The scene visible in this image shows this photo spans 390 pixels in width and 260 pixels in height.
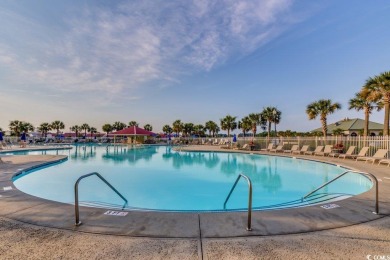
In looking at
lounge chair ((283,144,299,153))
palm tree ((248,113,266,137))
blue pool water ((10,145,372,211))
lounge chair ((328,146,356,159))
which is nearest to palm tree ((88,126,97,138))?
palm tree ((248,113,266,137))

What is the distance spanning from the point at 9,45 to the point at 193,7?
11.5 m

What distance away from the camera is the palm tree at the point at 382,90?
1768cm

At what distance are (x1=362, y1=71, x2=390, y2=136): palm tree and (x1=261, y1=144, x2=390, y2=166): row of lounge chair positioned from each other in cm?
523

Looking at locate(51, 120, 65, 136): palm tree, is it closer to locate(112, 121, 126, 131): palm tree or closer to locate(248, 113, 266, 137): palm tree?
locate(112, 121, 126, 131): palm tree

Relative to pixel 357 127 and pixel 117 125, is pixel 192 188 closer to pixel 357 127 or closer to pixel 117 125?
pixel 357 127

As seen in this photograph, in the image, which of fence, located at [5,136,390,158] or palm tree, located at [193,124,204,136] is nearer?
fence, located at [5,136,390,158]

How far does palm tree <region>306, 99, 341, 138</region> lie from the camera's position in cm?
2542

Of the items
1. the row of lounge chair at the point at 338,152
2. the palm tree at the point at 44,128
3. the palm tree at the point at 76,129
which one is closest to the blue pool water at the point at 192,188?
the row of lounge chair at the point at 338,152

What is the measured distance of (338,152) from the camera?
1672 cm

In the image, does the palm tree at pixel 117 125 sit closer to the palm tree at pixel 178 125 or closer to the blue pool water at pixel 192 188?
the palm tree at pixel 178 125

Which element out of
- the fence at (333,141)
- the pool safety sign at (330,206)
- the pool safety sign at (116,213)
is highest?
the fence at (333,141)

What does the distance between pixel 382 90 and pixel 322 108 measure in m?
7.79

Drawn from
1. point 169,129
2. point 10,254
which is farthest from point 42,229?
point 169,129

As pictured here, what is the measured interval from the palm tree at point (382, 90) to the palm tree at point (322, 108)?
5.91 m
